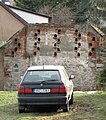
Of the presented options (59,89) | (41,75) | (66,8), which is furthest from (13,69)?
(66,8)

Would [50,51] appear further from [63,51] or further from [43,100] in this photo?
[43,100]

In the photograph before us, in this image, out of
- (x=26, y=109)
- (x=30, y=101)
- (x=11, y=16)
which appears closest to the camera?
(x=30, y=101)

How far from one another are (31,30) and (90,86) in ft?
16.4

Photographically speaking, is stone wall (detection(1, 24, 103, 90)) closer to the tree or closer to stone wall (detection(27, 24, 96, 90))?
stone wall (detection(27, 24, 96, 90))

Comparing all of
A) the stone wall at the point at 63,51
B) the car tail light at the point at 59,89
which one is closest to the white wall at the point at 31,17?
the stone wall at the point at 63,51

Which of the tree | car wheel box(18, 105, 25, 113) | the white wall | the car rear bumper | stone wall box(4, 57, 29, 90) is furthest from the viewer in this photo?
the tree

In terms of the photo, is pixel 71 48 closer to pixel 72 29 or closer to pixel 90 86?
pixel 72 29

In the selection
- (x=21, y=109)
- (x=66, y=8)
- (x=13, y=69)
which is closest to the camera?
(x=21, y=109)

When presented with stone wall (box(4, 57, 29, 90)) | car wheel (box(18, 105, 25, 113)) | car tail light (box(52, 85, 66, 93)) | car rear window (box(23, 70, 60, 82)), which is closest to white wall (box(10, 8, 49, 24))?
stone wall (box(4, 57, 29, 90))

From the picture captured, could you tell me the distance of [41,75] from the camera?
13.0 meters

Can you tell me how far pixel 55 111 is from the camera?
13.2 meters

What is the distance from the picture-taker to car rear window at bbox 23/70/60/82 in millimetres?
12820

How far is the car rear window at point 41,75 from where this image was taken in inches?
505

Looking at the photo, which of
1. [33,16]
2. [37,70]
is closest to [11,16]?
[33,16]
